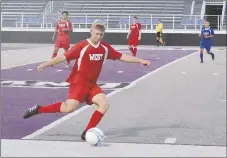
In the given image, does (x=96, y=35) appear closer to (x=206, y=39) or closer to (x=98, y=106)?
(x=98, y=106)

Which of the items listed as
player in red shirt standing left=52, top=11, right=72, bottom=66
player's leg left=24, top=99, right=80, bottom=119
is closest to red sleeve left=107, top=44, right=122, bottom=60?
player's leg left=24, top=99, right=80, bottom=119

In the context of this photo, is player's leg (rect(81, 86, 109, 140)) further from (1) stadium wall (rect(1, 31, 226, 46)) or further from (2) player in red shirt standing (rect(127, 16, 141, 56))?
(1) stadium wall (rect(1, 31, 226, 46))

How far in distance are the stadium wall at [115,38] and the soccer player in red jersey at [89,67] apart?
31729 mm

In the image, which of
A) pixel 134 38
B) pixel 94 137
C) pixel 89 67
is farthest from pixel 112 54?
pixel 134 38

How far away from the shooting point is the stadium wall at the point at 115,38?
1513 inches

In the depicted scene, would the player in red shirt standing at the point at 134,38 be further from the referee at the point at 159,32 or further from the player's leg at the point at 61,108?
the player's leg at the point at 61,108

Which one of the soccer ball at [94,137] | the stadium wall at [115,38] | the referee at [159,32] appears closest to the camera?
the soccer ball at [94,137]

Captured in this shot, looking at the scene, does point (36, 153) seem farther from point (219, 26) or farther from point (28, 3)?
point (28, 3)

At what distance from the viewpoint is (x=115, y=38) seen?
3959 centimetres

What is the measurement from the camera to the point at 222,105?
10.6 metres

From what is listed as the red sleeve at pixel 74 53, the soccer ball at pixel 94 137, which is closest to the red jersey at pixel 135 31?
the red sleeve at pixel 74 53

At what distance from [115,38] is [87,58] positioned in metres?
32.9

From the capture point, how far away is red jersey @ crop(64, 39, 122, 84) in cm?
682

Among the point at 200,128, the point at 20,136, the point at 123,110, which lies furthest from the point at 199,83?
the point at 20,136
